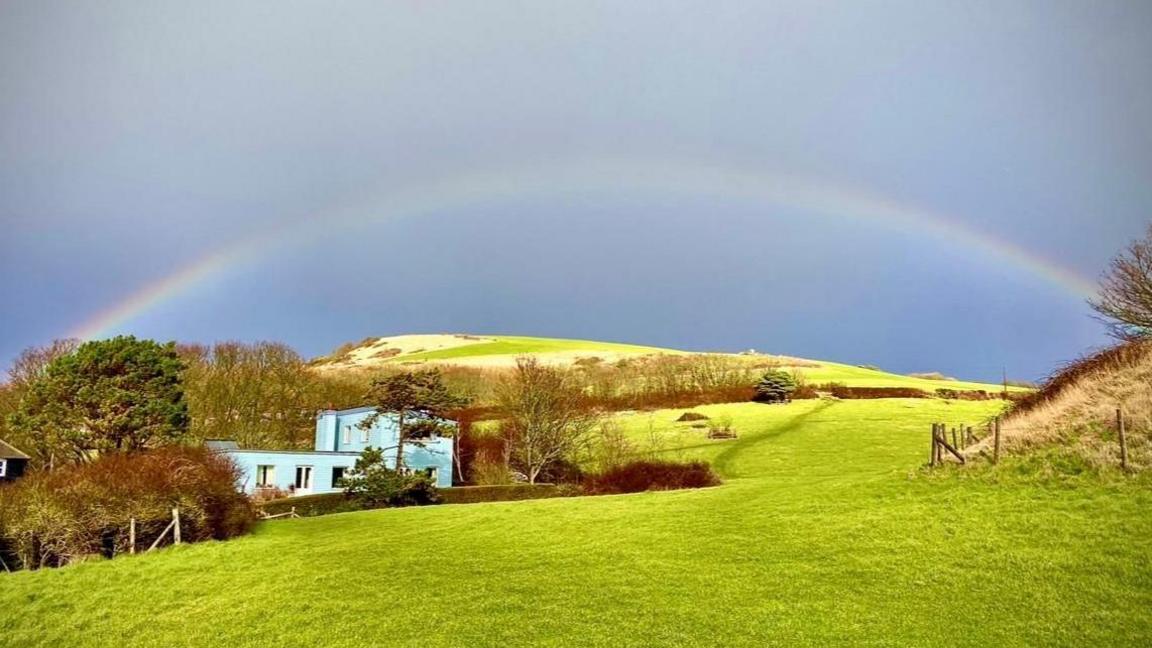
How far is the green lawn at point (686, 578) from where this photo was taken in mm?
13914

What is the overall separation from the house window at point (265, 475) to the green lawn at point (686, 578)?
88.6 ft

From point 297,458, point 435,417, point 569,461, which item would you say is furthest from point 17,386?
point 569,461

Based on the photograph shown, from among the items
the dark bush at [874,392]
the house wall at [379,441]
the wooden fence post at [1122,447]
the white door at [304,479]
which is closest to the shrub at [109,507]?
the house wall at [379,441]

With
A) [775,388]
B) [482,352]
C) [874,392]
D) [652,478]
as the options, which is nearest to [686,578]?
[652,478]

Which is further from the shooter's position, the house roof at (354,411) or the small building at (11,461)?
the house roof at (354,411)

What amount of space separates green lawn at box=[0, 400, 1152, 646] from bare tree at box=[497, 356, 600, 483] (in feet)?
86.9

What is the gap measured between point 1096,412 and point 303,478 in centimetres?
4919

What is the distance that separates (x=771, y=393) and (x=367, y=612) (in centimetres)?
6114

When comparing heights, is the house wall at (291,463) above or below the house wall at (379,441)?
below

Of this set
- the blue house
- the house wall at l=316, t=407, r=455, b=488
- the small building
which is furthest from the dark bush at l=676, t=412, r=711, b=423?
the small building

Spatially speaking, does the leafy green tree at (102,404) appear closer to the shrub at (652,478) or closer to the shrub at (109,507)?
the shrub at (109,507)

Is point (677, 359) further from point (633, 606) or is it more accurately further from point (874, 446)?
point (633, 606)

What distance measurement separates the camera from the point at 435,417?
53.4 metres

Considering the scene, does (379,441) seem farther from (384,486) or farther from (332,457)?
(384,486)
